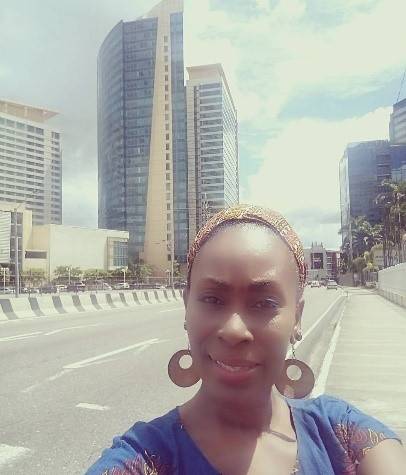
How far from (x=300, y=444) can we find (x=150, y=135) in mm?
149901

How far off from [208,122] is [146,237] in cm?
3984

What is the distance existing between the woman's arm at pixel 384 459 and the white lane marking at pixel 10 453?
335 centimetres

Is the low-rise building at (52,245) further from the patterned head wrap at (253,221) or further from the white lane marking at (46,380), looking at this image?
the patterned head wrap at (253,221)

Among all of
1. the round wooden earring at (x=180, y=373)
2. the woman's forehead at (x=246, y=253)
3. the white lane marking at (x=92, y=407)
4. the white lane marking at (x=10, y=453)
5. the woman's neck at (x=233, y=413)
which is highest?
the woman's forehead at (x=246, y=253)

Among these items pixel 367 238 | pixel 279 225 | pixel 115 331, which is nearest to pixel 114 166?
pixel 367 238

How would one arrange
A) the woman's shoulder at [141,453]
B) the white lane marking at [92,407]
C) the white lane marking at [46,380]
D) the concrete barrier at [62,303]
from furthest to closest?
the concrete barrier at [62,303] → the white lane marking at [46,380] → the white lane marking at [92,407] → the woman's shoulder at [141,453]

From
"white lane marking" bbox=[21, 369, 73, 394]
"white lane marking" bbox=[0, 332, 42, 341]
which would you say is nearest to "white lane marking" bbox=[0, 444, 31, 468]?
"white lane marking" bbox=[21, 369, 73, 394]

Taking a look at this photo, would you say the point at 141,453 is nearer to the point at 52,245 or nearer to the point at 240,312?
the point at 240,312

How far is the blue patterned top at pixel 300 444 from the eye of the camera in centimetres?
124

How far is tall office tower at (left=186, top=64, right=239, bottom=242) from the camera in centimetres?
14038

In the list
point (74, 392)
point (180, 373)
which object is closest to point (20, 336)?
point (74, 392)

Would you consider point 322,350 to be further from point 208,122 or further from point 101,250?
point 208,122

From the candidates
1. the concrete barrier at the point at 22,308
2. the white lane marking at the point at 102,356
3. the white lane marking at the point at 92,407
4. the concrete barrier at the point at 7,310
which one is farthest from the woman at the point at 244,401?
the concrete barrier at the point at 22,308

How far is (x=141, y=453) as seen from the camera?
1247mm
